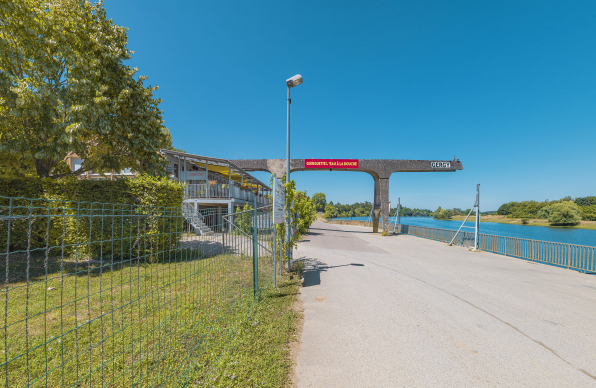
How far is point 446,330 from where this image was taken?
430 centimetres

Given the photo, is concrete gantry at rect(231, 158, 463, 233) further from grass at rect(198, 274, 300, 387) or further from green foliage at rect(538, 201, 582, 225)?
green foliage at rect(538, 201, 582, 225)

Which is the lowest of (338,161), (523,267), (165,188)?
(523,267)

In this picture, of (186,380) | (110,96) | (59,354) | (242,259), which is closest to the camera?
(186,380)

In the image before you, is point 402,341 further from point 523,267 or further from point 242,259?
point 523,267

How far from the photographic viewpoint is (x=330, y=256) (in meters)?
10.9

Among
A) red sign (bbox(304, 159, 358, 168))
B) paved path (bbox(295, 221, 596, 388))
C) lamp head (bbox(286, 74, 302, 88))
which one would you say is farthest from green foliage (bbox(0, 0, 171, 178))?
red sign (bbox(304, 159, 358, 168))

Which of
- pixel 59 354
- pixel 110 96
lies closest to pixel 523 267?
pixel 59 354

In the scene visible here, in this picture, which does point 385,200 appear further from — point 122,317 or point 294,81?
point 122,317

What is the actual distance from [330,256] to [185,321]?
7508 mm

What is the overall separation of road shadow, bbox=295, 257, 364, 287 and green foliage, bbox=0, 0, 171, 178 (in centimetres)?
835

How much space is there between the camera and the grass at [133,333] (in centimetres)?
289

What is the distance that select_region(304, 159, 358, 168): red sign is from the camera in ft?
Result: 71.3

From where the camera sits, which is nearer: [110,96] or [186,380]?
[186,380]

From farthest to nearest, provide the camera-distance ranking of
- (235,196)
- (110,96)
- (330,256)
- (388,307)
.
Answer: (235,196), (330,256), (110,96), (388,307)
